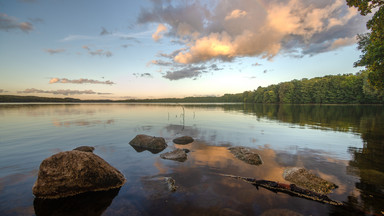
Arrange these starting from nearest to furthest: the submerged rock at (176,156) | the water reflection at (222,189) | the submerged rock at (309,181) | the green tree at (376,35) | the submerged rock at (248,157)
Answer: the water reflection at (222,189)
the submerged rock at (309,181)
the submerged rock at (248,157)
the submerged rock at (176,156)
the green tree at (376,35)

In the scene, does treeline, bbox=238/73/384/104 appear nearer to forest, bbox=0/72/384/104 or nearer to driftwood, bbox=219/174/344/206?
forest, bbox=0/72/384/104

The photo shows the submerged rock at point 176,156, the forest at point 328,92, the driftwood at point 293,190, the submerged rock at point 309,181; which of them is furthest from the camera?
the forest at point 328,92

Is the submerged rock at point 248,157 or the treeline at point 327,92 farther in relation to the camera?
the treeline at point 327,92

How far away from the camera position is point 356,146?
48.4 feet

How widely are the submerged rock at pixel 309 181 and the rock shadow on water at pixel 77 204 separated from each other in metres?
8.34

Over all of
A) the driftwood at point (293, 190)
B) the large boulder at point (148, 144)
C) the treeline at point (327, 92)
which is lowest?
the large boulder at point (148, 144)

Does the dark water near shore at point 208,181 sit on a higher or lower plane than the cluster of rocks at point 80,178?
lower

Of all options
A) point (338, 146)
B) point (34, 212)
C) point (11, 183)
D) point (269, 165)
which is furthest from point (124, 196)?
point (338, 146)

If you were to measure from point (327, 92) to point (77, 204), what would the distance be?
146705 mm

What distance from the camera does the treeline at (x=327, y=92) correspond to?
9850 cm

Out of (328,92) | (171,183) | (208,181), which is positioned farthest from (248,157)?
(328,92)

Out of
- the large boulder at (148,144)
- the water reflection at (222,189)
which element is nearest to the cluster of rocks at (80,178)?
the water reflection at (222,189)

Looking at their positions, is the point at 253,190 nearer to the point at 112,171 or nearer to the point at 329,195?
the point at 329,195

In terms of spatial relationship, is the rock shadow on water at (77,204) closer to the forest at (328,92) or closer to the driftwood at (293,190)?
the driftwood at (293,190)
